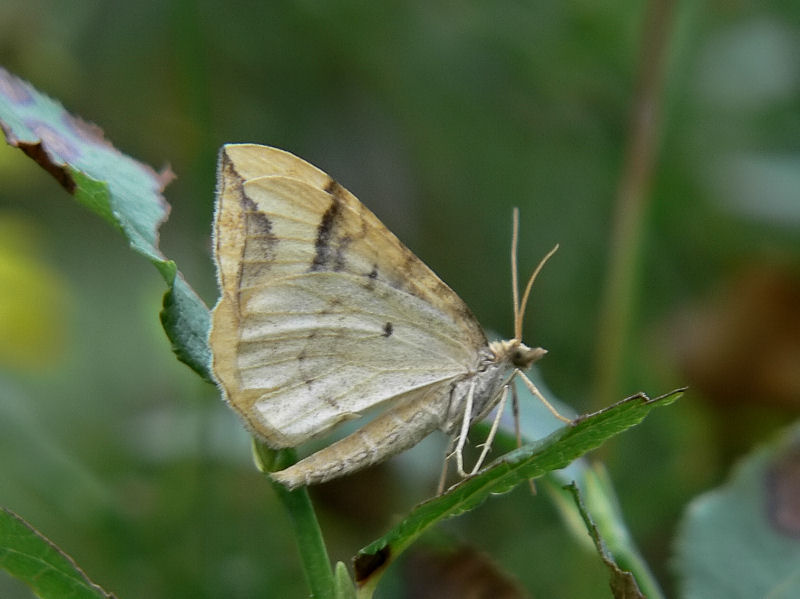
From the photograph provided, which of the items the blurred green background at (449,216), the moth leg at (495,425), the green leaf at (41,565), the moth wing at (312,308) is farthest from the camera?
the blurred green background at (449,216)

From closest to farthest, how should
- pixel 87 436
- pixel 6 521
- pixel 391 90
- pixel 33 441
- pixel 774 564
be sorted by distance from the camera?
pixel 6 521 < pixel 774 564 < pixel 33 441 < pixel 87 436 < pixel 391 90

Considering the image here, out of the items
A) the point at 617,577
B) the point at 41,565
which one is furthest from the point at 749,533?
the point at 41,565

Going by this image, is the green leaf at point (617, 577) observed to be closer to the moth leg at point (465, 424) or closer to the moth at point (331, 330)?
the moth at point (331, 330)

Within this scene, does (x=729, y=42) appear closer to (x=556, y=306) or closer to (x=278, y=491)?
(x=556, y=306)

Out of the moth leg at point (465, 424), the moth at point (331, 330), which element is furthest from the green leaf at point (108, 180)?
the moth leg at point (465, 424)

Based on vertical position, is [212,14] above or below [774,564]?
above

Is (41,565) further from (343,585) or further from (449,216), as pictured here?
(449,216)

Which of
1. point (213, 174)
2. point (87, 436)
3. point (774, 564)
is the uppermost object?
point (213, 174)

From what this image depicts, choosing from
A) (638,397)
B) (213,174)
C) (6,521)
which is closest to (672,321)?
(213,174)
